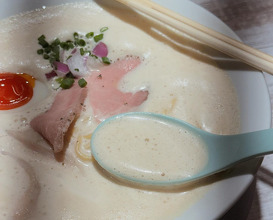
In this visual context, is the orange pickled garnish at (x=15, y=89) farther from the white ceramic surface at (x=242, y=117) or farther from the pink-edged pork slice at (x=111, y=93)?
the white ceramic surface at (x=242, y=117)

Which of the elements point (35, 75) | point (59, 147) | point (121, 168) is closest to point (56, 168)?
point (59, 147)

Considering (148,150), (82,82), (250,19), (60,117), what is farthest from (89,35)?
(250,19)

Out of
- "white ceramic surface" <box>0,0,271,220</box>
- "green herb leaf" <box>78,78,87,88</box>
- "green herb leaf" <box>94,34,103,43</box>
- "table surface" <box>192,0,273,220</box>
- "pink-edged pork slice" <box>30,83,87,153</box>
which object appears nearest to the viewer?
"white ceramic surface" <box>0,0,271,220</box>

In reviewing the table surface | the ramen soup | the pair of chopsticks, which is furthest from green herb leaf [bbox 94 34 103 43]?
the table surface

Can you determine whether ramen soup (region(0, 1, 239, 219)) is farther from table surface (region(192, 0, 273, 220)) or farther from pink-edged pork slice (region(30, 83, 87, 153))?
table surface (region(192, 0, 273, 220))

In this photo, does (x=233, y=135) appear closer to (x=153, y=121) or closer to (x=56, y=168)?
(x=153, y=121)

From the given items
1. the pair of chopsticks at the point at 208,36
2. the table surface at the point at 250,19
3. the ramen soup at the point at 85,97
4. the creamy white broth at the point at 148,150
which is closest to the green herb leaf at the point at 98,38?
the ramen soup at the point at 85,97

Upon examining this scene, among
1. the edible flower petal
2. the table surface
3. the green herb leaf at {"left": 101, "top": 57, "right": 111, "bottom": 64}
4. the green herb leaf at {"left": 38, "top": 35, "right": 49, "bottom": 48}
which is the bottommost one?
the green herb leaf at {"left": 38, "top": 35, "right": 49, "bottom": 48}
